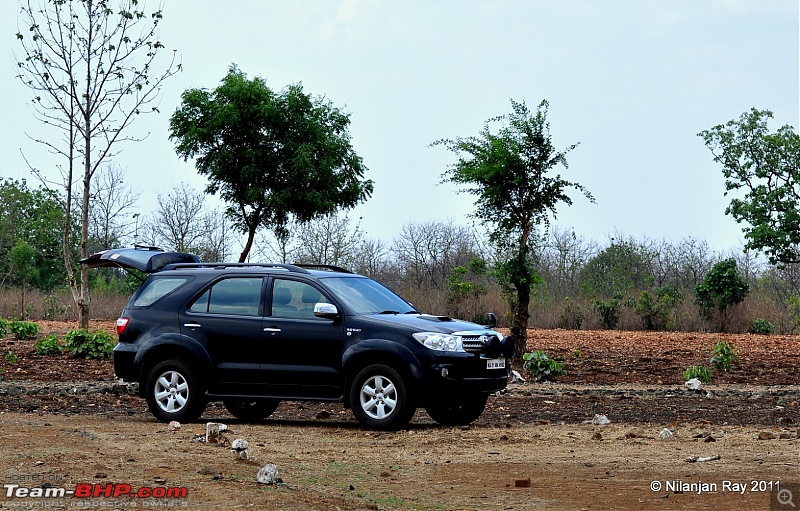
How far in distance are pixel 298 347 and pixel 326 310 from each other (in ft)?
1.97

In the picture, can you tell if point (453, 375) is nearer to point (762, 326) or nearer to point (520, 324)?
point (520, 324)

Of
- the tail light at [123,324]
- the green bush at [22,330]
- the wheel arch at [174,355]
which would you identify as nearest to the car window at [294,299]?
the wheel arch at [174,355]

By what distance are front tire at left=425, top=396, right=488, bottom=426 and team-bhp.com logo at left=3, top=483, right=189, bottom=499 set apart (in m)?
5.73

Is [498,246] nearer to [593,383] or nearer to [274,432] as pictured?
[593,383]

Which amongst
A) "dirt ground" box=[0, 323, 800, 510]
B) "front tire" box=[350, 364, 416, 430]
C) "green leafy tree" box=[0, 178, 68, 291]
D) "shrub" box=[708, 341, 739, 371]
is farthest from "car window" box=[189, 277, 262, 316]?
"green leafy tree" box=[0, 178, 68, 291]

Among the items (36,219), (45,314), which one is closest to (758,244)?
(45,314)

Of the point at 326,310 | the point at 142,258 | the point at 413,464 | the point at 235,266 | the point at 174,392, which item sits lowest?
the point at 413,464

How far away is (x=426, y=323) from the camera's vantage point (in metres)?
12.5

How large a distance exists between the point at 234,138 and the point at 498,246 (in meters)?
14.1

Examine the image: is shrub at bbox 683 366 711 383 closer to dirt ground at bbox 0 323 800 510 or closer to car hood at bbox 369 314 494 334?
dirt ground at bbox 0 323 800 510

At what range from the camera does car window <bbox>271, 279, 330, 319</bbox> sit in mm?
12984

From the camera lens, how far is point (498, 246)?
814 inches

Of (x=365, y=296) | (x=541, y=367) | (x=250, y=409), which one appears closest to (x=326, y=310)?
(x=365, y=296)

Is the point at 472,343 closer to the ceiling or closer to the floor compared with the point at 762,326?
closer to the floor
